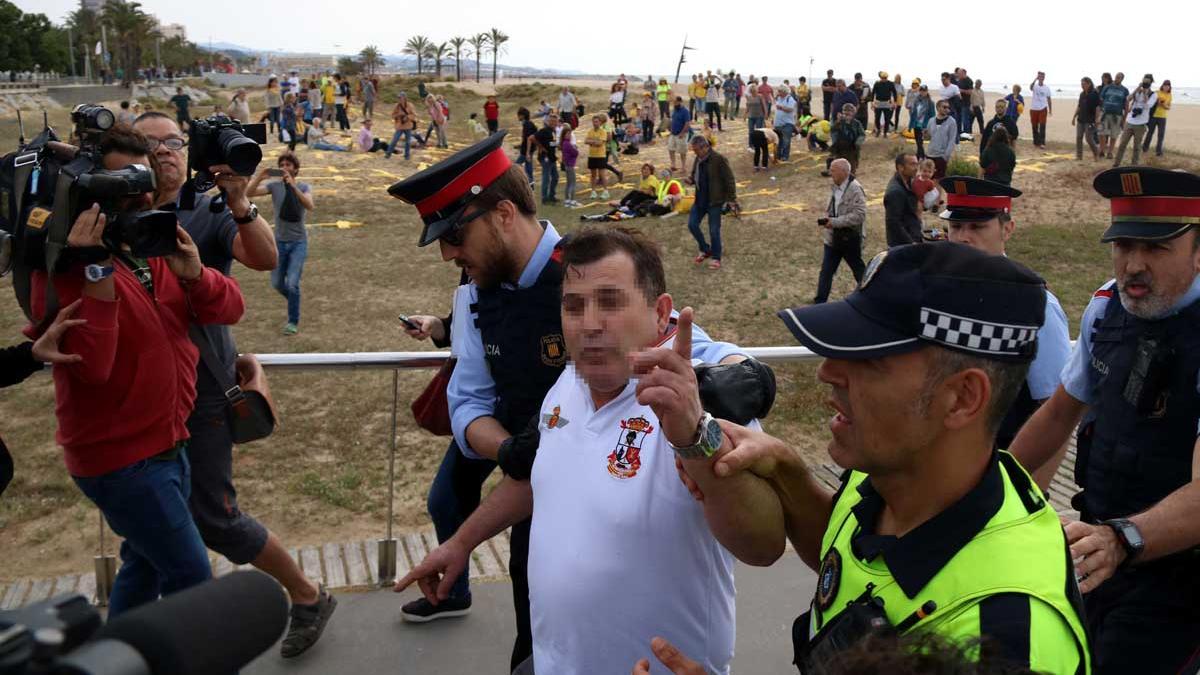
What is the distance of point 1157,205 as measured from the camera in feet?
9.40

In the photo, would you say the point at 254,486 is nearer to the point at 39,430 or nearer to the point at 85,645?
the point at 39,430

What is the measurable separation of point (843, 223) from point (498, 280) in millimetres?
9327

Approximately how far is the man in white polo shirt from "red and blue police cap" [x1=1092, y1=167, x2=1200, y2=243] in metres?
1.61

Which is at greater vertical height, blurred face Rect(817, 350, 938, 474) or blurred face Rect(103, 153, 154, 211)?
blurred face Rect(103, 153, 154, 211)

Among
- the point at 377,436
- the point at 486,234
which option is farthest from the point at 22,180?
the point at 377,436

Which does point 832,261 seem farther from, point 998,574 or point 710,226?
point 998,574

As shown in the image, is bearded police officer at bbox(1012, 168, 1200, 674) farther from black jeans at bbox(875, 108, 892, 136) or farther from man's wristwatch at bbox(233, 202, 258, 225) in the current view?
black jeans at bbox(875, 108, 892, 136)

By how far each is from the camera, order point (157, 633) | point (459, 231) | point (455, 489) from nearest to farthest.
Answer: point (157, 633) → point (459, 231) → point (455, 489)

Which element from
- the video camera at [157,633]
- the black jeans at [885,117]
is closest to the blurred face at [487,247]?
the video camera at [157,633]

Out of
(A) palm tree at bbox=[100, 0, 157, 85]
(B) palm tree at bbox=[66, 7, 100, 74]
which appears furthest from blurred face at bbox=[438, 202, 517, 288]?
(B) palm tree at bbox=[66, 7, 100, 74]

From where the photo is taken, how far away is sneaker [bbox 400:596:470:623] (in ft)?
13.0

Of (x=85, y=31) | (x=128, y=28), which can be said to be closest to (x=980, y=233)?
(x=128, y=28)

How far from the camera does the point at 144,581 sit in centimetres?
346

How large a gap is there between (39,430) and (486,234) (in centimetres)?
647
